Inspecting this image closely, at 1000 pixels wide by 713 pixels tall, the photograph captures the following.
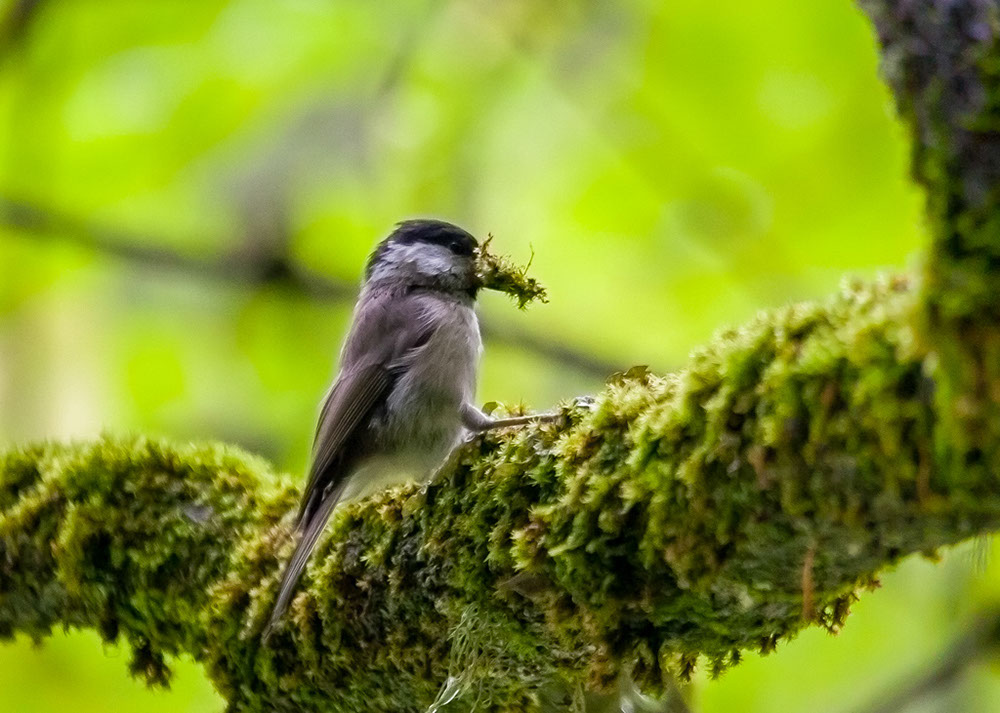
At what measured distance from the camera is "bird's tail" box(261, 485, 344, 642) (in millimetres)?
2689

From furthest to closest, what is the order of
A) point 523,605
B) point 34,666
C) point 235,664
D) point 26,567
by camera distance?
point 34,666
point 26,567
point 235,664
point 523,605

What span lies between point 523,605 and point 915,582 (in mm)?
2917

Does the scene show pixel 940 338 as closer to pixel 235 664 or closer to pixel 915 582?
pixel 235 664

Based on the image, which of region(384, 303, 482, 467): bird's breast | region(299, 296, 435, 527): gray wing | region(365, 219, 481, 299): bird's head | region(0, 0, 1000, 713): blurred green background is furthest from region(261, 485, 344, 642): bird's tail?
region(0, 0, 1000, 713): blurred green background

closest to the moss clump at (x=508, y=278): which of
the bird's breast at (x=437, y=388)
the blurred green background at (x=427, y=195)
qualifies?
the bird's breast at (x=437, y=388)

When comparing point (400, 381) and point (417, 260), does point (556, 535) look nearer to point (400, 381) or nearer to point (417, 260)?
point (400, 381)

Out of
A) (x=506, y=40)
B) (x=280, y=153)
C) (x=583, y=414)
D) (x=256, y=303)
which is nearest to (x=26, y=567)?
(x=583, y=414)

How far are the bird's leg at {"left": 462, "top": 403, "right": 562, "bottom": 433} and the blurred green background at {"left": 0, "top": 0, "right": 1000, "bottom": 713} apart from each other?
107 cm

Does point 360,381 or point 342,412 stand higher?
point 360,381

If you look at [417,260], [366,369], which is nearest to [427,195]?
[417,260]

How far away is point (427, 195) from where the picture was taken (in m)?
5.37

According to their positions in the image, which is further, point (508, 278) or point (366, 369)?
point (366, 369)

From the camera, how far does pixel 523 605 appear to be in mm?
2127

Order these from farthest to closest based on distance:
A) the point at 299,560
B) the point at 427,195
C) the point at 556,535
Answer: the point at 427,195
the point at 299,560
the point at 556,535
